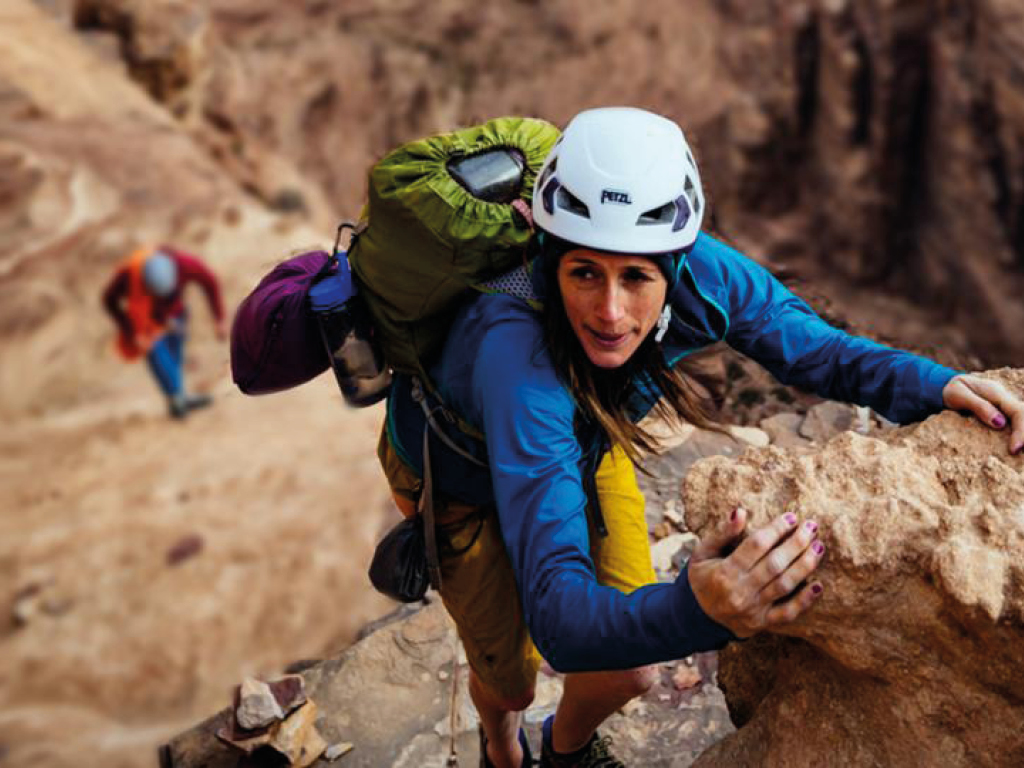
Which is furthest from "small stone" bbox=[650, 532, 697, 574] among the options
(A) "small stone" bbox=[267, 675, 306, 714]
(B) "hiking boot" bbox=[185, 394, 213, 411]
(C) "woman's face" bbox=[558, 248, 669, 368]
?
(B) "hiking boot" bbox=[185, 394, 213, 411]

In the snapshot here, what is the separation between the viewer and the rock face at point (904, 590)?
2.00 m

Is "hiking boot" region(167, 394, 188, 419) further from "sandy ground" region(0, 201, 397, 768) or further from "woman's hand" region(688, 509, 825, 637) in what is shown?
"woman's hand" region(688, 509, 825, 637)

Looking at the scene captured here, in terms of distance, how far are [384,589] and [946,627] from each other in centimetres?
160

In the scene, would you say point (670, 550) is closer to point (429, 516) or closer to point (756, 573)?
point (429, 516)

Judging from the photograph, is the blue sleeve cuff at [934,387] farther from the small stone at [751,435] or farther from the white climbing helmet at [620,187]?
the small stone at [751,435]

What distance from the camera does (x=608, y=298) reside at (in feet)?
7.45

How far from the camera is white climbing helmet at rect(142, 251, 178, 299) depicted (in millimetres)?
8461

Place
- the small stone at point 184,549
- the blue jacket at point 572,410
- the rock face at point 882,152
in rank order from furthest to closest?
1. the rock face at point 882,152
2. the small stone at point 184,549
3. the blue jacket at point 572,410

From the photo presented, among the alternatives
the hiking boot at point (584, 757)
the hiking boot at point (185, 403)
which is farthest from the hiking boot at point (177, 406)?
the hiking boot at point (584, 757)

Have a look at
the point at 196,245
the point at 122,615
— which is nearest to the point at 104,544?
the point at 122,615

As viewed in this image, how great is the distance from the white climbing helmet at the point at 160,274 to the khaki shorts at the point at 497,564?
610 centimetres

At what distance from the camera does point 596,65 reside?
1817cm

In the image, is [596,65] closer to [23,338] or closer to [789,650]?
[23,338]

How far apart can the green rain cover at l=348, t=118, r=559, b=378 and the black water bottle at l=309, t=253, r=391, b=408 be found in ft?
0.13
